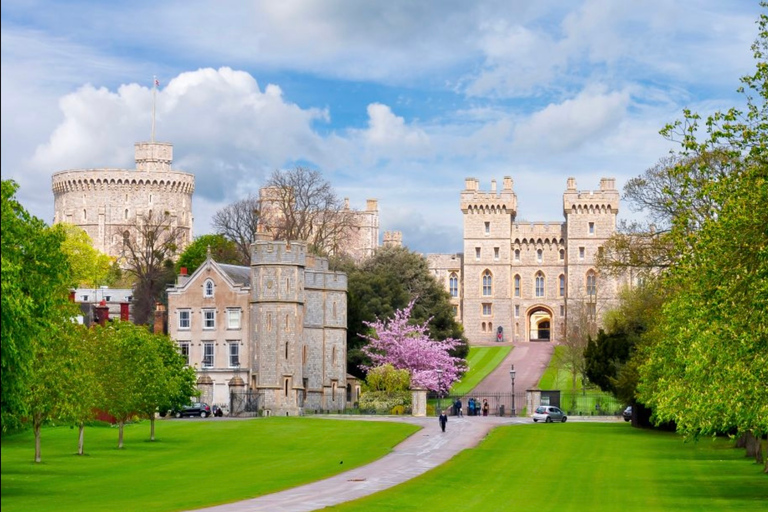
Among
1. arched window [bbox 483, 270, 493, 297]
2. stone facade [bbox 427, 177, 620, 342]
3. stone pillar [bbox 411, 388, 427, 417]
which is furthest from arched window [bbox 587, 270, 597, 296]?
stone pillar [bbox 411, 388, 427, 417]

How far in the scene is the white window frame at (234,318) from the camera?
71.9 meters

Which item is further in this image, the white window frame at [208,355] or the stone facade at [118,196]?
the stone facade at [118,196]

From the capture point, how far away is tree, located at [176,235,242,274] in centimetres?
9369

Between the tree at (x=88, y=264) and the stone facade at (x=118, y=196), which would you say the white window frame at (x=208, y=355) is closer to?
the tree at (x=88, y=264)

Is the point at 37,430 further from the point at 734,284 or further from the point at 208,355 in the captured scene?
the point at 208,355

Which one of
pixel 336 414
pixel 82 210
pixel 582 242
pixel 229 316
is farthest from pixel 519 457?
pixel 82 210

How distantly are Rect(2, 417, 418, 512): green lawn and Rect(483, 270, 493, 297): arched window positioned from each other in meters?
75.6

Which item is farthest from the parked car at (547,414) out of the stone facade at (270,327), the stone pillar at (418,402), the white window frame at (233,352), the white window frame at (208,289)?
the white window frame at (208,289)

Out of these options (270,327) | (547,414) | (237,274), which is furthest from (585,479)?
(237,274)

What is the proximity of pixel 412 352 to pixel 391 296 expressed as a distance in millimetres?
7796

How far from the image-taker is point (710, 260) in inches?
950

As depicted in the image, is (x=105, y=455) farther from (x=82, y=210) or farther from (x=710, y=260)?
(x=82, y=210)

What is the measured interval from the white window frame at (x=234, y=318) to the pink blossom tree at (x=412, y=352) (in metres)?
9.98

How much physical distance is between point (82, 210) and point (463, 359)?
8660cm
